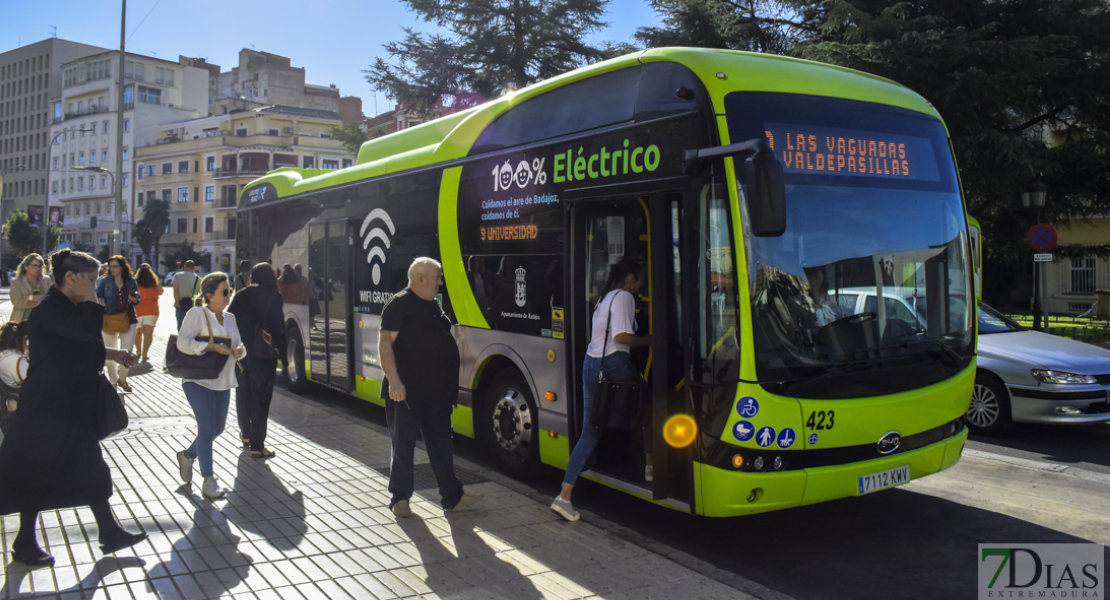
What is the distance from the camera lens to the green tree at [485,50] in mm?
25797

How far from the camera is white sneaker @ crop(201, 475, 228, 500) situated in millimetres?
6516

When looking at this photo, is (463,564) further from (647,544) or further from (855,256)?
(855,256)

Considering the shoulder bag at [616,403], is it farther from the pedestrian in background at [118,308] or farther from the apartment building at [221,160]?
the apartment building at [221,160]

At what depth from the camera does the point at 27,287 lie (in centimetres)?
1070

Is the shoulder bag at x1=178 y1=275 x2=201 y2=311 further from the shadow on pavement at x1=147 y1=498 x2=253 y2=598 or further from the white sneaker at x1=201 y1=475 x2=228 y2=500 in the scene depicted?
the shadow on pavement at x1=147 y1=498 x2=253 y2=598

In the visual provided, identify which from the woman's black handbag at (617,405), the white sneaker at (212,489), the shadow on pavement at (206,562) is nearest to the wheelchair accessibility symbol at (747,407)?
the woman's black handbag at (617,405)

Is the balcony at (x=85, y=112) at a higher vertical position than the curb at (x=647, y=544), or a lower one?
higher

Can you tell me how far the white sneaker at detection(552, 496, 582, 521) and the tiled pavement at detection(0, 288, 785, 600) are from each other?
0.19ft

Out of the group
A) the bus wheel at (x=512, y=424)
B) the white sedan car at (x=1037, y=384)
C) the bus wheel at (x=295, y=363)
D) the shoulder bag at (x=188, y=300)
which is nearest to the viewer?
the bus wheel at (x=512, y=424)

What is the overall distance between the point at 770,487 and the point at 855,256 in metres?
1.54

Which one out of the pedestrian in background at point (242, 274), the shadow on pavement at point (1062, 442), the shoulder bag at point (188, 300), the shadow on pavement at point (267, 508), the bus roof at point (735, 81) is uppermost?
the bus roof at point (735, 81)

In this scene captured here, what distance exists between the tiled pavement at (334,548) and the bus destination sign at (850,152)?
2591 mm

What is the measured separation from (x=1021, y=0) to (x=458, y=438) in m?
16.9

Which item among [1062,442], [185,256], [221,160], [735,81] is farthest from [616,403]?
[221,160]
